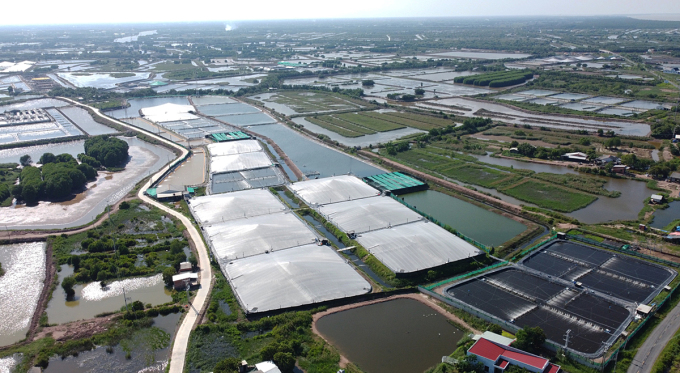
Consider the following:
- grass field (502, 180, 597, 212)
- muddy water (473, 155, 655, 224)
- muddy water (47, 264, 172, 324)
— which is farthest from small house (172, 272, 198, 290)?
grass field (502, 180, 597, 212)

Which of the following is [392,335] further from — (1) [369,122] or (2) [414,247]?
(1) [369,122]

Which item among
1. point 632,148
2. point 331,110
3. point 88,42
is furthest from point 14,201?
point 88,42

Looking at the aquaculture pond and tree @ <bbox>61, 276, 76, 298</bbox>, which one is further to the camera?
the aquaculture pond

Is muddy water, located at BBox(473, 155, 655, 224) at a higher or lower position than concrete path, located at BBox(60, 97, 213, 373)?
higher

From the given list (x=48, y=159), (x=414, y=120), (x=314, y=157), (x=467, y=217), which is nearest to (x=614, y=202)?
(x=467, y=217)

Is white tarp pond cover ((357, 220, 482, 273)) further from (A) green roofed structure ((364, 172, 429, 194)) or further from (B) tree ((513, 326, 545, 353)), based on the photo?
(A) green roofed structure ((364, 172, 429, 194))

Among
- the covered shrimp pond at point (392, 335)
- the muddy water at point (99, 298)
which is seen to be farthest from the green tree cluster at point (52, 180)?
the covered shrimp pond at point (392, 335)

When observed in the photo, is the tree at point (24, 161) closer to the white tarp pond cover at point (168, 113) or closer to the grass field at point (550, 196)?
the white tarp pond cover at point (168, 113)
